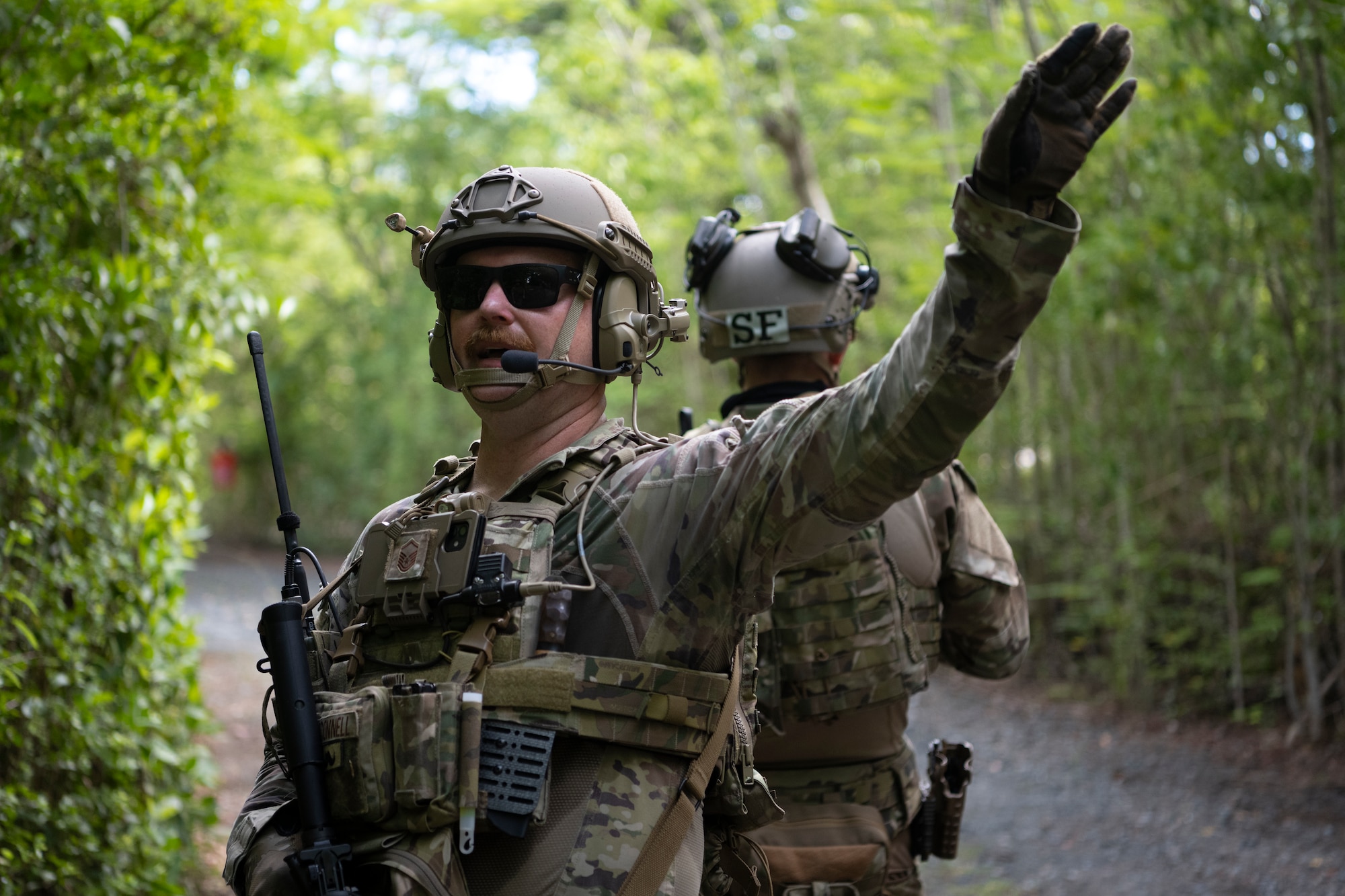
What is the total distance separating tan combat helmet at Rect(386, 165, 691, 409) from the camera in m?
2.34

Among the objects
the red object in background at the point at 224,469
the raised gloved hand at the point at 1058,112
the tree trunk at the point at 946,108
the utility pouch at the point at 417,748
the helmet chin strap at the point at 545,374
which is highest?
the tree trunk at the point at 946,108

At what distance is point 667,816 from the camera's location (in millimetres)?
2059

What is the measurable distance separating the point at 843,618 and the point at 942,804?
2.36 ft

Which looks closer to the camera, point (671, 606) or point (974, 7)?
point (671, 606)

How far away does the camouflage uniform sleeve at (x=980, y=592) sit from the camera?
134 inches

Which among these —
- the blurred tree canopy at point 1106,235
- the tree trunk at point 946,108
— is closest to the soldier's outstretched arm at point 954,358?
the blurred tree canopy at point 1106,235

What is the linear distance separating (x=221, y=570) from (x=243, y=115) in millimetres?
12889

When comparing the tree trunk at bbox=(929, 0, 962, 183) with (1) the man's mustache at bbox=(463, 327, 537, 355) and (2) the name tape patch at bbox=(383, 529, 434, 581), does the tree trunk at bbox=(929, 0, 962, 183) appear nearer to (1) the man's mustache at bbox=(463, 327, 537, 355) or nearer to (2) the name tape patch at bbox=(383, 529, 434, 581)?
(1) the man's mustache at bbox=(463, 327, 537, 355)

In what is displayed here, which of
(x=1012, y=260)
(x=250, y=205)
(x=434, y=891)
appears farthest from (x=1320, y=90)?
(x=250, y=205)

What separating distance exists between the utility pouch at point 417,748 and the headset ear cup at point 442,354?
71 centimetres

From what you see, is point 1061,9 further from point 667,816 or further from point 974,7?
point 667,816

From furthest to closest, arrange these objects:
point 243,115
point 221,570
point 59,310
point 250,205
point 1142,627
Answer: point 221,570, point 250,205, point 1142,627, point 243,115, point 59,310

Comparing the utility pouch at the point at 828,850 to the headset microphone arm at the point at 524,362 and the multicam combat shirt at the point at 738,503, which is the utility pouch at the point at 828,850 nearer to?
the multicam combat shirt at the point at 738,503

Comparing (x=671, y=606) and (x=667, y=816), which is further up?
(x=671, y=606)
